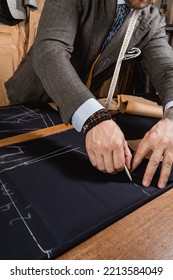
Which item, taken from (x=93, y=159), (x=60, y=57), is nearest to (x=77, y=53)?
(x=60, y=57)

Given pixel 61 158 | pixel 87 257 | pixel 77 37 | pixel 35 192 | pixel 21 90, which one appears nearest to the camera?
pixel 87 257

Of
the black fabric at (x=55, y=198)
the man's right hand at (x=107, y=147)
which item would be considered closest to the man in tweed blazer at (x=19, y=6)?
the black fabric at (x=55, y=198)

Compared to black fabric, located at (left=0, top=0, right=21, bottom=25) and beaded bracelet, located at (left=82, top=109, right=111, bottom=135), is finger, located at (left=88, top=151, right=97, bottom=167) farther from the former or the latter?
black fabric, located at (left=0, top=0, right=21, bottom=25)

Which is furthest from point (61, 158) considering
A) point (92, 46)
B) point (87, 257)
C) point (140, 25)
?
point (140, 25)

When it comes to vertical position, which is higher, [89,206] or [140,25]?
[140,25]

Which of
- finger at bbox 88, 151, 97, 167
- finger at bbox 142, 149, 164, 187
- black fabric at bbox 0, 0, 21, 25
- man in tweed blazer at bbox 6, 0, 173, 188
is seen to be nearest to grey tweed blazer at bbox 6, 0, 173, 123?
man in tweed blazer at bbox 6, 0, 173, 188

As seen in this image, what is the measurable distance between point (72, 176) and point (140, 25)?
64 centimetres

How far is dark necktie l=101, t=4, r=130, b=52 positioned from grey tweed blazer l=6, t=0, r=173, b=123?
0.06ft

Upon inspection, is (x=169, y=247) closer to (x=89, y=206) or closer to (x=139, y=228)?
(x=139, y=228)

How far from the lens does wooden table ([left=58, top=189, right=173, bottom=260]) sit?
1.38 feet

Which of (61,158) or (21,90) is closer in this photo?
(61,158)

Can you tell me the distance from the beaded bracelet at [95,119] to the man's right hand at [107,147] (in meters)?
0.01

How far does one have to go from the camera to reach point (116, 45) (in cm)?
90

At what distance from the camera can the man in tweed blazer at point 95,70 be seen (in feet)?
2.00
